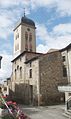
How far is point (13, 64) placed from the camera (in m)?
37.6

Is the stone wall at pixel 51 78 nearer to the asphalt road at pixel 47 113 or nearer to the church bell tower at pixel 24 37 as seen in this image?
the asphalt road at pixel 47 113

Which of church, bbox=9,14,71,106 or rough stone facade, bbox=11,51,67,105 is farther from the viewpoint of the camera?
church, bbox=9,14,71,106

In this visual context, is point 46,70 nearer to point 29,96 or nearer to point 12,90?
point 29,96

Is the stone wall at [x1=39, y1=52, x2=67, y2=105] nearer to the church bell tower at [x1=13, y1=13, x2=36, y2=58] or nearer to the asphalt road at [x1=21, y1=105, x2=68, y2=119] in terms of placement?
the asphalt road at [x1=21, y1=105, x2=68, y2=119]

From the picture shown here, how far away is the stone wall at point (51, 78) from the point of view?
1029 inches

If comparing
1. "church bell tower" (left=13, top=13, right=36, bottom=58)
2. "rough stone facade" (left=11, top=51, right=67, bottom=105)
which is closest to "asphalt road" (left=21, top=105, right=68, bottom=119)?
"rough stone facade" (left=11, top=51, right=67, bottom=105)

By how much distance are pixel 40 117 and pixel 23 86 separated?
13.8m

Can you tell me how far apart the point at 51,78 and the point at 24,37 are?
28677mm

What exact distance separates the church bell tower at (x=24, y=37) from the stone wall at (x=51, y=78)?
25.4 metres

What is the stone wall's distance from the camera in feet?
85.7

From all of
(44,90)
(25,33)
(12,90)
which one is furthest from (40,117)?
(25,33)

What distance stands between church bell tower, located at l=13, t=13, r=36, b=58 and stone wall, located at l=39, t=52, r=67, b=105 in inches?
1000

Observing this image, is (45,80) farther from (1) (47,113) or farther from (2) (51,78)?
(1) (47,113)

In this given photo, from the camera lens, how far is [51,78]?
27.0m
